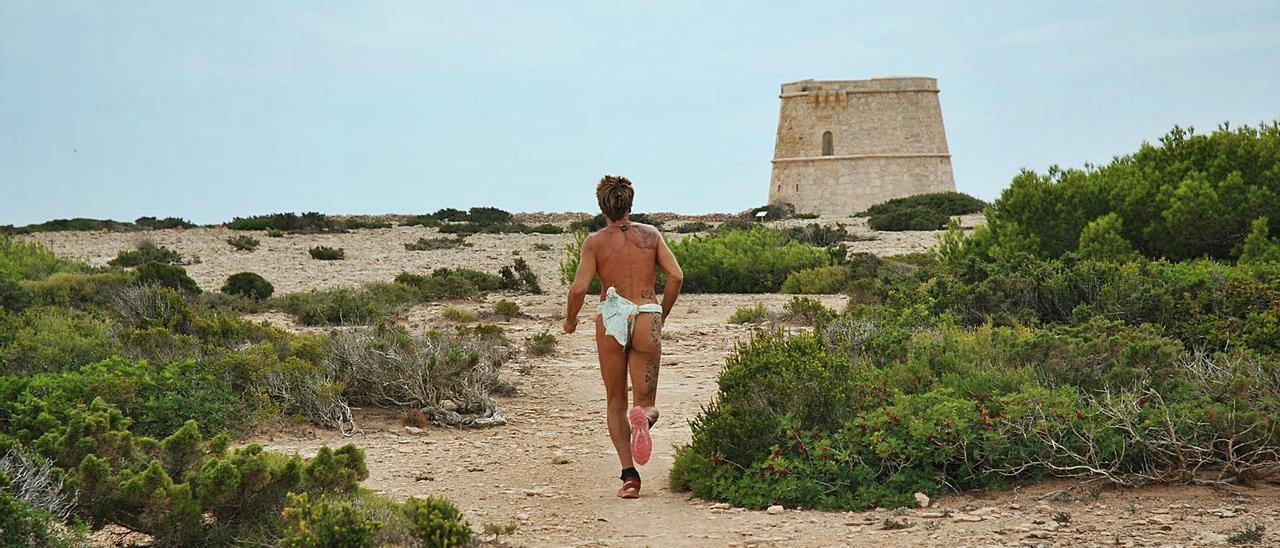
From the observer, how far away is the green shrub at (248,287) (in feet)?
64.2

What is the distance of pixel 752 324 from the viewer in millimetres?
15641

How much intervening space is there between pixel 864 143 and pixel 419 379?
133 ft

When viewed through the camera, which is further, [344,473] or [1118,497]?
[1118,497]

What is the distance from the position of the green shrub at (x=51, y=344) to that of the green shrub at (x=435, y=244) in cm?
1907

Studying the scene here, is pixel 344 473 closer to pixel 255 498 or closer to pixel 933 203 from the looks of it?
pixel 255 498

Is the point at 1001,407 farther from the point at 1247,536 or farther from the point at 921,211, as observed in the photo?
the point at 921,211

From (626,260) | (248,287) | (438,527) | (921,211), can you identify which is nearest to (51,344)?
(626,260)

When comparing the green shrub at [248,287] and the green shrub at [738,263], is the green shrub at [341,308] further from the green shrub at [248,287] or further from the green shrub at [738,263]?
the green shrub at [738,263]

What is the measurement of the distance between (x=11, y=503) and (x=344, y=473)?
4.40ft

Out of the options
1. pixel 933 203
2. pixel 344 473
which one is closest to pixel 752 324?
pixel 344 473

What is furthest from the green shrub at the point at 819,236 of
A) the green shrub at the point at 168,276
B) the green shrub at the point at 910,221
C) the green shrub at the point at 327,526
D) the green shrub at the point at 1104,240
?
the green shrub at the point at 327,526

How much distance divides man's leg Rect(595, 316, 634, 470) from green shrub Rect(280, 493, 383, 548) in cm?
211

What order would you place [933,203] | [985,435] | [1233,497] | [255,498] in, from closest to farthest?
[255,498] → [1233,497] → [985,435] → [933,203]

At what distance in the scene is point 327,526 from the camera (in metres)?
4.99
